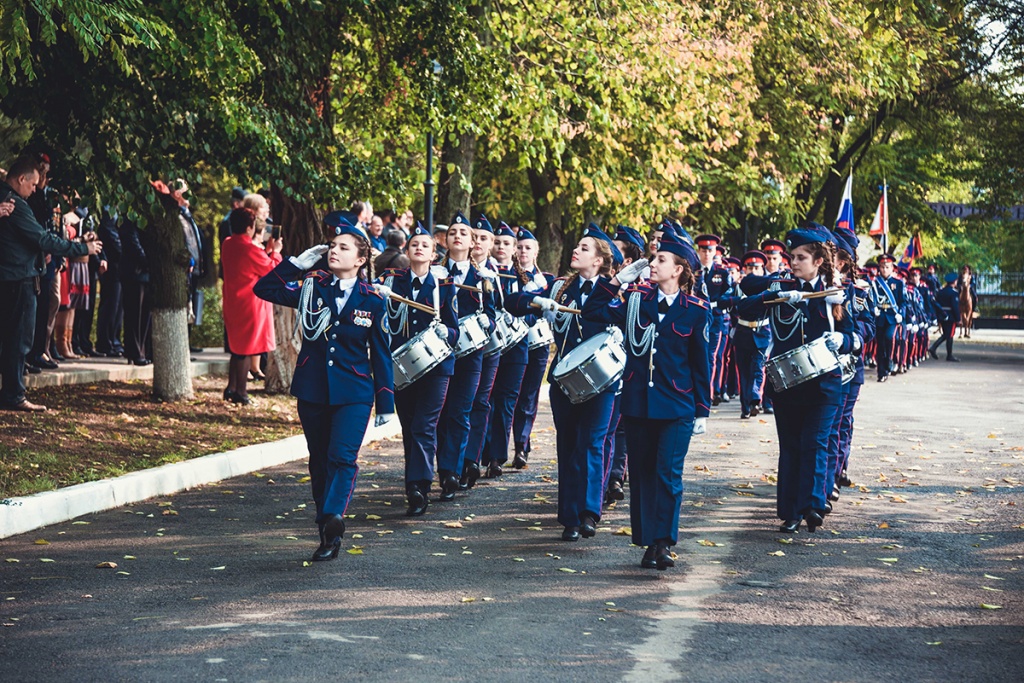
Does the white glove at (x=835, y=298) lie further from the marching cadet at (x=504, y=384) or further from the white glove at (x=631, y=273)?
the marching cadet at (x=504, y=384)

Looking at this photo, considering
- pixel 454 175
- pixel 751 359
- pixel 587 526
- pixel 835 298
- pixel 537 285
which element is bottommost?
pixel 587 526

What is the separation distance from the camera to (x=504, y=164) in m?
28.2

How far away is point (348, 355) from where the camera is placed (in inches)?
329

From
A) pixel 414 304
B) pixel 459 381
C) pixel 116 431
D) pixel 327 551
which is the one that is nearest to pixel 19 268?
pixel 116 431

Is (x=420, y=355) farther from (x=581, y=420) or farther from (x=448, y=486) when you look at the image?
(x=581, y=420)

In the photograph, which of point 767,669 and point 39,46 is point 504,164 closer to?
point 39,46

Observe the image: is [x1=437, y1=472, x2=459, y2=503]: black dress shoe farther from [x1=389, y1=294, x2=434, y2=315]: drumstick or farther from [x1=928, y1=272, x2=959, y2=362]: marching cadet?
[x1=928, y1=272, x2=959, y2=362]: marching cadet

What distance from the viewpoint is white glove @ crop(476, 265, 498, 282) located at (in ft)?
35.6

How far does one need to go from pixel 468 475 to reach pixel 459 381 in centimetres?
78

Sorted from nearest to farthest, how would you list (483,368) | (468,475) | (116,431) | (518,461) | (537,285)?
(468,475) → (537,285) → (483,368) → (518,461) → (116,431)

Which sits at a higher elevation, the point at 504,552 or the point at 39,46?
the point at 39,46

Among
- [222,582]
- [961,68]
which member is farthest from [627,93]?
[961,68]

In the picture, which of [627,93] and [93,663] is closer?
[93,663]

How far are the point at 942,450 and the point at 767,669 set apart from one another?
29.8 ft
